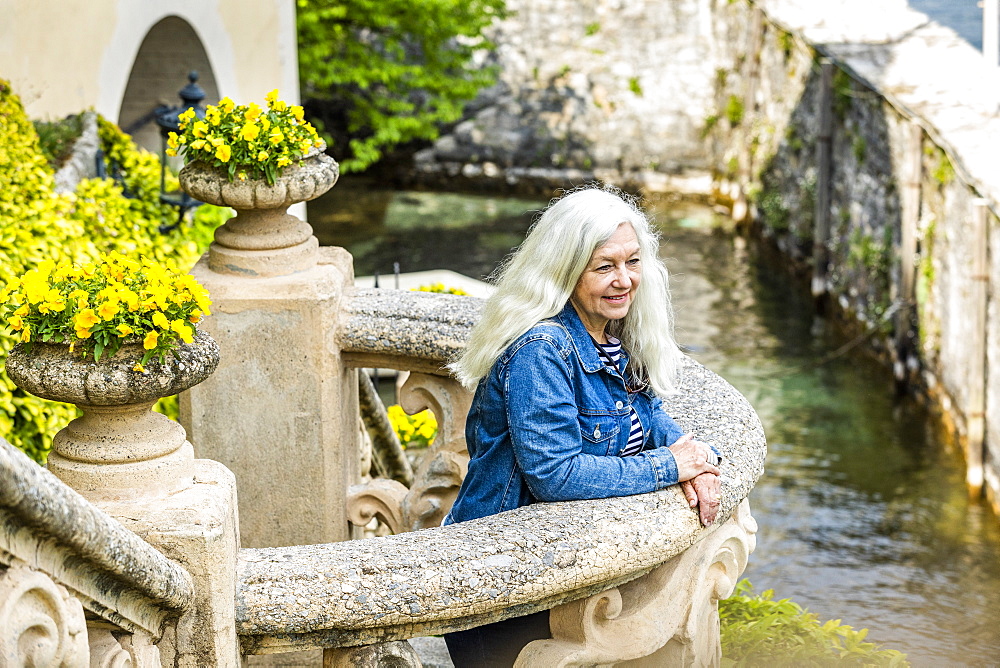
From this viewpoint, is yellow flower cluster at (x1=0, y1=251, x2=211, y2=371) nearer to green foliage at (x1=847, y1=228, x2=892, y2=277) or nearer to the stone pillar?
the stone pillar

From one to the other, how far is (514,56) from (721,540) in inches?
651

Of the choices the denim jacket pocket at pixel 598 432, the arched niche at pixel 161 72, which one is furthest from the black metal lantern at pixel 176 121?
the denim jacket pocket at pixel 598 432

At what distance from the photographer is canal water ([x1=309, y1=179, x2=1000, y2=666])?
23.8 ft

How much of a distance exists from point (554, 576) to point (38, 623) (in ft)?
2.87

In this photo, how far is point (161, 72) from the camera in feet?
33.3

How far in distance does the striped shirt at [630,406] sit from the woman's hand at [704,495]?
25 centimetres

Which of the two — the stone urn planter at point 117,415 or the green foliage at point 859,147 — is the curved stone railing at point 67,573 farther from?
the green foliage at point 859,147

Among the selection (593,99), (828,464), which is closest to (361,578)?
(828,464)

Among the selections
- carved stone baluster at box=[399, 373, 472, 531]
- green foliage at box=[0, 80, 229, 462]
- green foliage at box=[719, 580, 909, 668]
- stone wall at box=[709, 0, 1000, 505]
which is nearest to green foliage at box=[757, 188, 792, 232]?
stone wall at box=[709, 0, 1000, 505]

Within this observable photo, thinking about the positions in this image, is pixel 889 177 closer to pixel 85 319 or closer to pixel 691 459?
pixel 691 459

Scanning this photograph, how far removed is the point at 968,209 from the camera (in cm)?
882

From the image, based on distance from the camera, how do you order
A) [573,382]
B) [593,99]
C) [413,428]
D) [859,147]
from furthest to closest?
[593,99], [859,147], [413,428], [573,382]

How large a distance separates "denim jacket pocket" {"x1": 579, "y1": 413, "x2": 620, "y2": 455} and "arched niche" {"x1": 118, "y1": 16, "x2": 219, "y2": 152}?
7759 millimetres

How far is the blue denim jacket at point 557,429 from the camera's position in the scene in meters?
2.37
